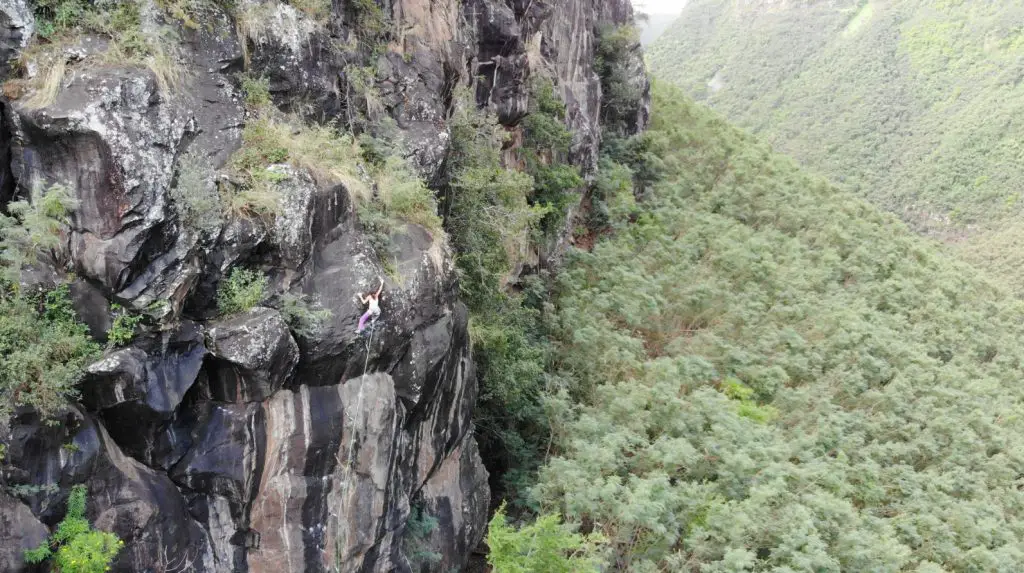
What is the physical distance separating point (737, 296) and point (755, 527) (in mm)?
10353

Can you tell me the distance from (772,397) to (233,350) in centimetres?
1507

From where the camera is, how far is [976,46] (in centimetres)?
7631

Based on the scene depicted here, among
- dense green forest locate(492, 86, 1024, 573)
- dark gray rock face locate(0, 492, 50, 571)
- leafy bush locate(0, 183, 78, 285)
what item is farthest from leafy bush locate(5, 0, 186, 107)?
dense green forest locate(492, 86, 1024, 573)

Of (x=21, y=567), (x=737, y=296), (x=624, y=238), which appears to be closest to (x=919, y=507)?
(x=737, y=296)

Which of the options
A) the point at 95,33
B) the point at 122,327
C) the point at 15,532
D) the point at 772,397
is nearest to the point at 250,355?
the point at 122,327

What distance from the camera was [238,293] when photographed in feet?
25.2

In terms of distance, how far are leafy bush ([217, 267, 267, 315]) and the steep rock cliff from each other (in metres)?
0.12

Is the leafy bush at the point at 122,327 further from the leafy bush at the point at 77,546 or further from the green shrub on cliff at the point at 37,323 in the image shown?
the leafy bush at the point at 77,546

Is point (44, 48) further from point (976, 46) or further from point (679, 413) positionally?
point (976, 46)

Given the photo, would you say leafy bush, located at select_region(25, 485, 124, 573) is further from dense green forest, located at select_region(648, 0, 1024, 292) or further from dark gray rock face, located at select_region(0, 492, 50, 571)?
dense green forest, located at select_region(648, 0, 1024, 292)

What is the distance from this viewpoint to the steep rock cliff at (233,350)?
6773 mm

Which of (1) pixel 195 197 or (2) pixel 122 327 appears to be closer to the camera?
(2) pixel 122 327

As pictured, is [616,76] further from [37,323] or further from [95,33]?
[37,323]

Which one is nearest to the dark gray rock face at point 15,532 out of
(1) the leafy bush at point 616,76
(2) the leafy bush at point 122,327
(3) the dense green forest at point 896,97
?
(2) the leafy bush at point 122,327
